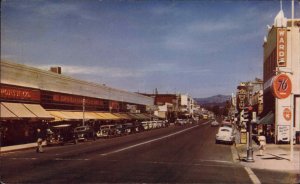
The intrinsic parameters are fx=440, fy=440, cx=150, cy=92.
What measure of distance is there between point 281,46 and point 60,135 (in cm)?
2124

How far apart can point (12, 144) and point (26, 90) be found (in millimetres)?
6445

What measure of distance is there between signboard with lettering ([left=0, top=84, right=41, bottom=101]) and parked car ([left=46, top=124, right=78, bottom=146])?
440 centimetres

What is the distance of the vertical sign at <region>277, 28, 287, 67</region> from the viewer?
126ft

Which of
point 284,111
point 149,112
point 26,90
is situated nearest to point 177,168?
point 284,111

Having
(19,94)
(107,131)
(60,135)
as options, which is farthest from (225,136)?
(19,94)

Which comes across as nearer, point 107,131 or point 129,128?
point 107,131

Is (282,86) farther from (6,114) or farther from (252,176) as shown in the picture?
(6,114)

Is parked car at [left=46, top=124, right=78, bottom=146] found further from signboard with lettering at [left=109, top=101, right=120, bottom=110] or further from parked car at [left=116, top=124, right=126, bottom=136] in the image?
signboard with lettering at [left=109, top=101, right=120, bottom=110]

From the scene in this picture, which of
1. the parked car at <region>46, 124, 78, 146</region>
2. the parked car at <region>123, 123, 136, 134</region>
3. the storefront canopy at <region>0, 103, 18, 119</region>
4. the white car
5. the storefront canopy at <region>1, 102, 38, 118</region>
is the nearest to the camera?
the storefront canopy at <region>0, 103, 18, 119</region>

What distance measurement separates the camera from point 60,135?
3988 cm

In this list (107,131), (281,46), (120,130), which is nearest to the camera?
(281,46)

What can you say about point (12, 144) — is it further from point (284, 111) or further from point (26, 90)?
point (284, 111)

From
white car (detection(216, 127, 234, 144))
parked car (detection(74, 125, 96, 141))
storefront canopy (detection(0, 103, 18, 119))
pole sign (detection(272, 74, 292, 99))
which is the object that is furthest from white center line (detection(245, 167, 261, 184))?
parked car (detection(74, 125, 96, 141))

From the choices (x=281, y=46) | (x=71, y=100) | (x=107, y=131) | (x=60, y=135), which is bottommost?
(x=107, y=131)
